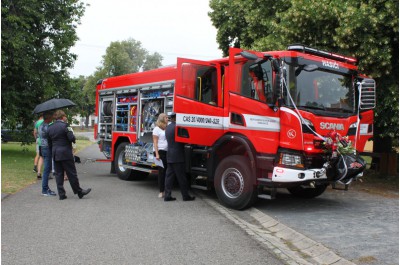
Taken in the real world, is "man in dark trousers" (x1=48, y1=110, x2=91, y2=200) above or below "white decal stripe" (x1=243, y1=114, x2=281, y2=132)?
below

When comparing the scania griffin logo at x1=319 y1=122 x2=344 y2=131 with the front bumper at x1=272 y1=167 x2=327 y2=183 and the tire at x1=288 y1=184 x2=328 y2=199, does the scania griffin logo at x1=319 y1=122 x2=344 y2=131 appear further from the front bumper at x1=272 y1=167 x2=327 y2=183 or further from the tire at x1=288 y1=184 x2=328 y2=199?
the tire at x1=288 y1=184 x2=328 y2=199

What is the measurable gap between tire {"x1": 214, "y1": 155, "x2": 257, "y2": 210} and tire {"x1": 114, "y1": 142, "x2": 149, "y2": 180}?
12.9 ft

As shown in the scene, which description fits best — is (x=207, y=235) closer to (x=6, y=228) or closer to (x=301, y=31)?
(x=6, y=228)

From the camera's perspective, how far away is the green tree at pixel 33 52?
16703 mm

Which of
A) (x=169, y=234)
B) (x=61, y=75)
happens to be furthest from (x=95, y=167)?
(x=169, y=234)

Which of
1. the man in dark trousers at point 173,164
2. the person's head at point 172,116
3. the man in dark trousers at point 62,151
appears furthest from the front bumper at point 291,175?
the man in dark trousers at point 62,151

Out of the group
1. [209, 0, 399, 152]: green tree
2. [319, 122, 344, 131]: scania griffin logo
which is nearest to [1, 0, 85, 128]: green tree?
[209, 0, 399, 152]: green tree

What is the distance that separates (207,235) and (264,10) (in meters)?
11.1

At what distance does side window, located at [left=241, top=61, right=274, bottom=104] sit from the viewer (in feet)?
24.2

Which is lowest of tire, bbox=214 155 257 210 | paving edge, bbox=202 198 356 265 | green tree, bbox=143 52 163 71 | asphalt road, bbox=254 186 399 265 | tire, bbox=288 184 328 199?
paving edge, bbox=202 198 356 265

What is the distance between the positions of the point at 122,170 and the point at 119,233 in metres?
5.96

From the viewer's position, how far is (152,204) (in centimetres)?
827

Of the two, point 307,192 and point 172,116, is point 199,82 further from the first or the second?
point 307,192

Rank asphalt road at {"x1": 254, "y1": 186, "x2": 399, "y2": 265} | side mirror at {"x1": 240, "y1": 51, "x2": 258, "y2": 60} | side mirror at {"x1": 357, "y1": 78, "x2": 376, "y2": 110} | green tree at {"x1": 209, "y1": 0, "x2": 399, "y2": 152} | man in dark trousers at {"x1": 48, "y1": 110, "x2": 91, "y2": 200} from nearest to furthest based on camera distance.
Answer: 1. asphalt road at {"x1": 254, "y1": 186, "x2": 399, "y2": 265}
2. side mirror at {"x1": 240, "y1": 51, "x2": 258, "y2": 60}
3. side mirror at {"x1": 357, "y1": 78, "x2": 376, "y2": 110}
4. man in dark trousers at {"x1": 48, "y1": 110, "x2": 91, "y2": 200}
5. green tree at {"x1": 209, "y1": 0, "x2": 399, "y2": 152}
